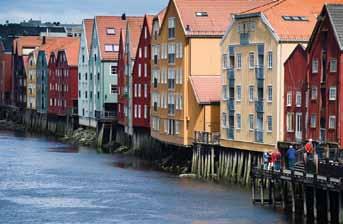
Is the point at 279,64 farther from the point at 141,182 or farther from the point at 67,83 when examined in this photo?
the point at 67,83

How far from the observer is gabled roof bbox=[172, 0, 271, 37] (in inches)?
3391

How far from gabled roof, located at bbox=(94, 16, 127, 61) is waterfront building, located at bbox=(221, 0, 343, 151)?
42.6m

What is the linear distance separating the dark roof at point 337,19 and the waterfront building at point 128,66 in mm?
43450

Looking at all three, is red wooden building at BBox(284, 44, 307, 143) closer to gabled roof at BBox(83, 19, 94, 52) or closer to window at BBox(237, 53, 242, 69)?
window at BBox(237, 53, 242, 69)

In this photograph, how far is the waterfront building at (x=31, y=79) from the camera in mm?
161000

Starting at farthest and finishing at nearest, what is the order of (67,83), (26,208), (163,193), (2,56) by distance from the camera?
(2,56) → (67,83) → (163,193) → (26,208)

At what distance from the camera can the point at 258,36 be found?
2874 inches

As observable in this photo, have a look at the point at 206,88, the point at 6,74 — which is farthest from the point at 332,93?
the point at 6,74

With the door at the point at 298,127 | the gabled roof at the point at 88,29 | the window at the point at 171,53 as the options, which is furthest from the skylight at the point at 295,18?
the gabled roof at the point at 88,29

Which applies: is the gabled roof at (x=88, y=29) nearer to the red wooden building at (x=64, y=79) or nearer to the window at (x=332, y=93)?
the red wooden building at (x=64, y=79)

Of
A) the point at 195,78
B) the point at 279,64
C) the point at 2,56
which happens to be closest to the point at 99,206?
the point at 279,64

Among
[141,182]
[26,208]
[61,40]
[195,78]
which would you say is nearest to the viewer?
[26,208]

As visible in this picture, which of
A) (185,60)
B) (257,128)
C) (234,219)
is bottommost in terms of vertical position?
(234,219)

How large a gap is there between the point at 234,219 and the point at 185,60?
103ft
